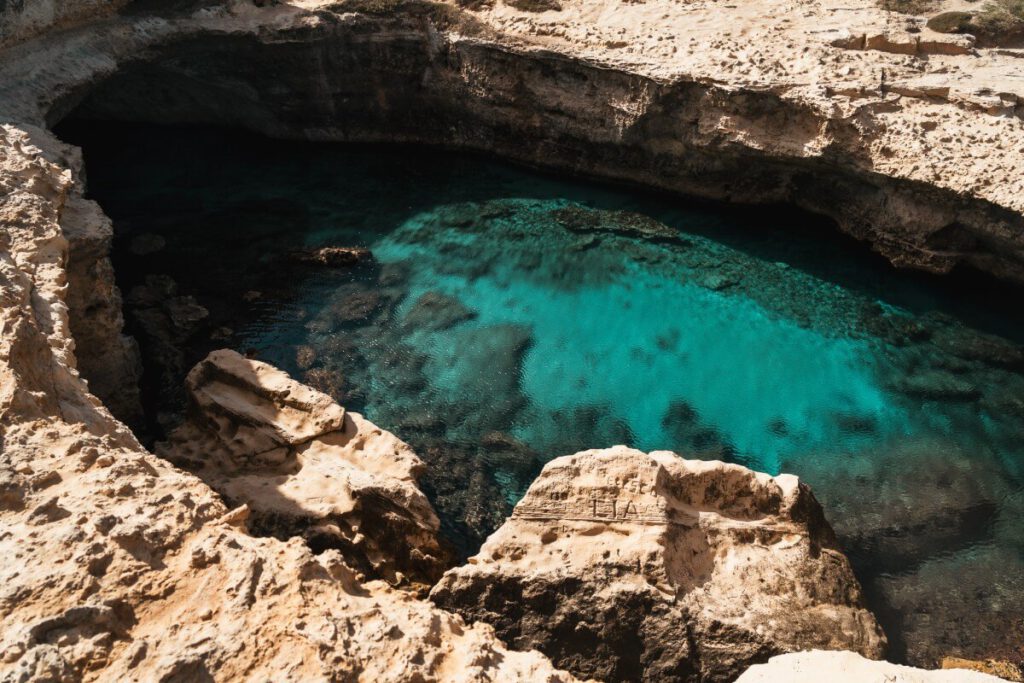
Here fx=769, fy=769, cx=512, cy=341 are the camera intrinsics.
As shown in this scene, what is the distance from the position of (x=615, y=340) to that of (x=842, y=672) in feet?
25.9

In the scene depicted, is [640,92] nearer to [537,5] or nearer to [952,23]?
[537,5]

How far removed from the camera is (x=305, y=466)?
29.8 feet

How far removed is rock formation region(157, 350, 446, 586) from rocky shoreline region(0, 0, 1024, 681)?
1.3 inches

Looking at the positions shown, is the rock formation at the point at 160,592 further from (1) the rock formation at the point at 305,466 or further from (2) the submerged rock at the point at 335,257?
(2) the submerged rock at the point at 335,257

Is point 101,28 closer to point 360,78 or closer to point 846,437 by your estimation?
point 360,78

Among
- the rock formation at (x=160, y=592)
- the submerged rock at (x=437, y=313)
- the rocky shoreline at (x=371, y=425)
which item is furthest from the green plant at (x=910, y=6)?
the rock formation at (x=160, y=592)

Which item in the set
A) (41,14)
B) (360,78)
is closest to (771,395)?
(360,78)

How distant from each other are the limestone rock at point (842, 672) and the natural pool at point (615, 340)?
11.6ft

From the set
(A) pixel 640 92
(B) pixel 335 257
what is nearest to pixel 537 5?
(A) pixel 640 92

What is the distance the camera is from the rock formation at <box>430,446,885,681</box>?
696cm

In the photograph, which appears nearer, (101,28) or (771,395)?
(771,395)

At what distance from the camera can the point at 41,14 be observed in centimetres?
1465

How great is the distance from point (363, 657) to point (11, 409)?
150 inches

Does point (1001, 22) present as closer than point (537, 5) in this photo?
Yes
